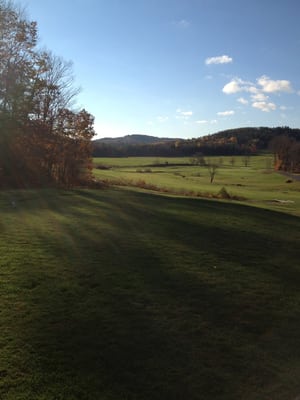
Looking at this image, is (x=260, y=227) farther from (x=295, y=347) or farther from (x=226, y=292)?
(x=295, y=347)

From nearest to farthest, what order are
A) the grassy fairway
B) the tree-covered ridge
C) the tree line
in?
the grassy fairway, the tree line, the tree-covered ridge

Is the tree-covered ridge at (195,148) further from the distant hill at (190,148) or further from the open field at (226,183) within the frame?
the open field at (226,183)

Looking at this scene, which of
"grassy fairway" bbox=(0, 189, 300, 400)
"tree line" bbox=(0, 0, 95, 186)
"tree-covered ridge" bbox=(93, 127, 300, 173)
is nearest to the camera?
"grassy fairway" bbox=(0, 189, 300, 400)

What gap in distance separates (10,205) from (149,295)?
10.5 meters

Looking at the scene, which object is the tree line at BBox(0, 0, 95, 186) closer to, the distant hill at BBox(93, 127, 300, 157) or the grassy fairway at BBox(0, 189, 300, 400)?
the grassy fairway at BBox(0, 189, 300, 400)

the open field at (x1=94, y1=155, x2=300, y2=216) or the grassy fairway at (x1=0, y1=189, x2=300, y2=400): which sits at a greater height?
the grassy fairway at (x1=0, y1=189, x2=300, y2=400)

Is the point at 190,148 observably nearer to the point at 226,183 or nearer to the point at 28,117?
the point at 226,183

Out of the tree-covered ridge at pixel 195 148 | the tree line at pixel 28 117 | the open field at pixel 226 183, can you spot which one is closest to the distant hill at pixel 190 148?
Answer: the tree-covered ridge at pixel 195 148

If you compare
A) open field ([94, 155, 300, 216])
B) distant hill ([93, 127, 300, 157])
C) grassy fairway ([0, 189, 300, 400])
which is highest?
distant hill ([93, 127, 300, 157])

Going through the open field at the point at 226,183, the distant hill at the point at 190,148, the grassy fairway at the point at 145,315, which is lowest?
the open field at the point at 226,183

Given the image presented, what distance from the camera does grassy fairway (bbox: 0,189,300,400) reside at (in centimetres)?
409

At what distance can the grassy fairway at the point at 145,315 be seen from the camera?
409 cm

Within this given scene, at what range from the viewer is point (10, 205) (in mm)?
15109

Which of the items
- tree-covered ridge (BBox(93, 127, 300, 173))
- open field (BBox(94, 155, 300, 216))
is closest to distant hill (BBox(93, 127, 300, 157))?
tree-covered ridge (BBox(93, 127, 300, 173))
